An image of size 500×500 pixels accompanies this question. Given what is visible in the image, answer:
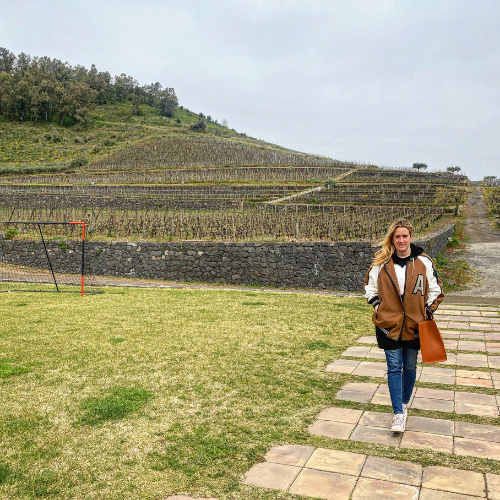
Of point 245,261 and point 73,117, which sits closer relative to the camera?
point 245,261

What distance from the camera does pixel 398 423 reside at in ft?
13.9

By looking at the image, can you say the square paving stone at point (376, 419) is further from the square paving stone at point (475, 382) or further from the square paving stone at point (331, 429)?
the square paving stone at point (475, 382)

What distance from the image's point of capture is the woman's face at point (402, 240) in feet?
14.0

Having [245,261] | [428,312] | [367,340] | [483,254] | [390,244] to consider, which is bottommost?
[367,340]

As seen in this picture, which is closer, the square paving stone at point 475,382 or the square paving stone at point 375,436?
the square paving stone at point 375,436

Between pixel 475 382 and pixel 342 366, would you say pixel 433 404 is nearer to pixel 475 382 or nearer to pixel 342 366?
pixel 475 382

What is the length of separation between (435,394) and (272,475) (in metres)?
2.46

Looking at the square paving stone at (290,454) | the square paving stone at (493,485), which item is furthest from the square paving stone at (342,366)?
the square paving stone at (493,485)

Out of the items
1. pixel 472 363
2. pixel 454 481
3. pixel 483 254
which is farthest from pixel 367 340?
pixel 483 254

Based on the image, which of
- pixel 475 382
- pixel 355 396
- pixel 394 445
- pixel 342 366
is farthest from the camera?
pixel 342 366

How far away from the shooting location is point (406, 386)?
14.7 ft

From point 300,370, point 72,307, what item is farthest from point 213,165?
point 300,370

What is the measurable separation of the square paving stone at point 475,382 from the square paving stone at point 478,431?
1200 millimetres

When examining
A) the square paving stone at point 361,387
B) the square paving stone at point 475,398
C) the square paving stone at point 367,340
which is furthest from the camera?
the square paving stone at point 367,340
